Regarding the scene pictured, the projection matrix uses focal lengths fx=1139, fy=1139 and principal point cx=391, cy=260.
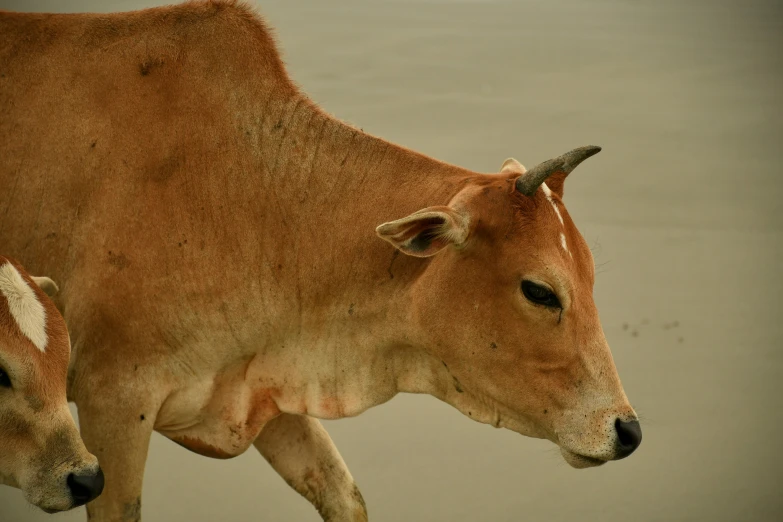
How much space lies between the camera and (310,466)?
181 inches

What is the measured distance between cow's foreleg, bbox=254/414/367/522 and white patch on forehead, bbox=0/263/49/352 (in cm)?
128

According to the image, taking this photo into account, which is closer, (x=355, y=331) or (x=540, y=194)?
(x=540, y=194)

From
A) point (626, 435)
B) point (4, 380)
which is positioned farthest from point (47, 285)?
point (626, 435)

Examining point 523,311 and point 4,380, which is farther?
point 523,311

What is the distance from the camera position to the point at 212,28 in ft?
14.2

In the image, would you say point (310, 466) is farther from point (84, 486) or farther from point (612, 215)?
point (612, 215)

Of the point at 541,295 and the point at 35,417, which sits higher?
the point at 541,295

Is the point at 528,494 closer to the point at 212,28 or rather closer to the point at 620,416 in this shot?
the point at 620,416

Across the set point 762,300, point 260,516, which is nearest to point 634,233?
point 762,300

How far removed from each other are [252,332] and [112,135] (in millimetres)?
882

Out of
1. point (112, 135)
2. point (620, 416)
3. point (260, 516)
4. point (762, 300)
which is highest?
point (112, 135)

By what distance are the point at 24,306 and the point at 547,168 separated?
1.70 m

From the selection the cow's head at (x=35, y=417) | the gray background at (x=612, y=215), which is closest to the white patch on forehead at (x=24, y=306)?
the cow's head at (x=35, y=417)

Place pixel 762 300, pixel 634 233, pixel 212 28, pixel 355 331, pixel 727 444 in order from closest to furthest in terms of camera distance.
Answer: pixel 355 331 < pixel 212 28 < pixel 727 444 < pixel 762 300 < pixel 634 233
